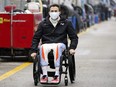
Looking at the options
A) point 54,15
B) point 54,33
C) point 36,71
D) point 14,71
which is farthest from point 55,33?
point 14,71

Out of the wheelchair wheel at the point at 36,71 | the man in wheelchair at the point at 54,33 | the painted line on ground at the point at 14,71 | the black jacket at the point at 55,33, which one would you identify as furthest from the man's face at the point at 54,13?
the painted line on ground at the point at 14,71

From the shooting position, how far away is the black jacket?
1098cm

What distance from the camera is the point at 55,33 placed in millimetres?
11016

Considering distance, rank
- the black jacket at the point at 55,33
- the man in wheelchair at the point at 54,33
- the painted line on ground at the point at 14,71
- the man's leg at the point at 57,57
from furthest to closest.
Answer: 1. the painted line on ground at the point at 14,71
2. the black jacket at the point at 55,33
3. the man in wheelchair at the point at 54,33
4. the man's leg at the point at 57,57

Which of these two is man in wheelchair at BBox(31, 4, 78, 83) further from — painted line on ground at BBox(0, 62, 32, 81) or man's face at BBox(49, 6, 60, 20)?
painted line on ground at BBox(0, 62, 32, 81)

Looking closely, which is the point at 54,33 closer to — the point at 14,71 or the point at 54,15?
the point at 54,15

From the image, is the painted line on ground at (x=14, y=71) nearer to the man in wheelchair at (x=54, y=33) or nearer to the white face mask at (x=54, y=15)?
the man in wheelchair at (x=54, y=33)

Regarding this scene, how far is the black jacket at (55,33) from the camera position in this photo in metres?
11.0

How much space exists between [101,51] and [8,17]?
19.2 ft

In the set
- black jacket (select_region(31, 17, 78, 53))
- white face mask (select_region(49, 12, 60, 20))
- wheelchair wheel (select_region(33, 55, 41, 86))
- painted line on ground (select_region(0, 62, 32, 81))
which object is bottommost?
painted line on ground (select_region(0, 62, 32, 81))

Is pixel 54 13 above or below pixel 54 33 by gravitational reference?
above

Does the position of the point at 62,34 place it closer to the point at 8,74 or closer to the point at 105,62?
the point at 8,74

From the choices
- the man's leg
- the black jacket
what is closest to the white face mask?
the black jacket

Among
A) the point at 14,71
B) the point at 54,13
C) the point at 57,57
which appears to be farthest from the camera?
the point at 14,71
